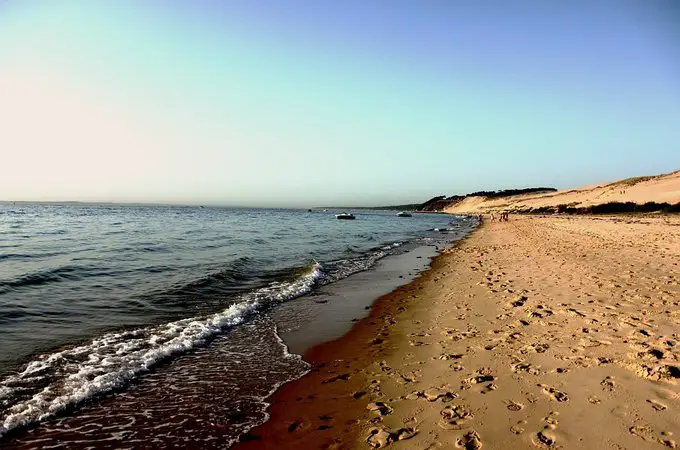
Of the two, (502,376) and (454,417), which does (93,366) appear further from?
(502,376)

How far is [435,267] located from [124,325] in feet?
40.4

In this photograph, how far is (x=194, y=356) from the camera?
22.4ft

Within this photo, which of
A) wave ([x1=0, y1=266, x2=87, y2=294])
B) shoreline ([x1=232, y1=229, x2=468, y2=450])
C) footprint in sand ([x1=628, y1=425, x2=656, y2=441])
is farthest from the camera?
wave ([x1=0, y1=266, x2=87, y2=294])

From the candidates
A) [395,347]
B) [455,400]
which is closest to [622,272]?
[395,347]

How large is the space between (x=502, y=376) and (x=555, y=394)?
71cm

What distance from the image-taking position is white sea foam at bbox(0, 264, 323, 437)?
487 centimetres

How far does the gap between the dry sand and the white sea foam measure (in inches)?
104

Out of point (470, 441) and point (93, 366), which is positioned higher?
Result: point (470, 441)

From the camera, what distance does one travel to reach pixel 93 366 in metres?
6.17

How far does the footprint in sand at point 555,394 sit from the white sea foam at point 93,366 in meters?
5.91

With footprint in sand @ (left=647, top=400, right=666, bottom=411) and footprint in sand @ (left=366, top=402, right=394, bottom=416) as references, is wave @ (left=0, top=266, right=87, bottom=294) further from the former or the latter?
footprint in sand @ (left=647, top=400, right=666, bottom=411)

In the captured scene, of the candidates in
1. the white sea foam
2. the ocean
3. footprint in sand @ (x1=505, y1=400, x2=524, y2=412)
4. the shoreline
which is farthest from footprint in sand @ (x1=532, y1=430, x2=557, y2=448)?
the white sea foam

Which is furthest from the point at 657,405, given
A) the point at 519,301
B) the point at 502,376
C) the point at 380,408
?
the point at 519,301

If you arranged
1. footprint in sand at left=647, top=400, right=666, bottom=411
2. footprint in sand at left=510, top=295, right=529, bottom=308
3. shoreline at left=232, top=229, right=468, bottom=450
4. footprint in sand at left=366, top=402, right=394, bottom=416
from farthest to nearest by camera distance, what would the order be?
1. footprint in sand at left=510, top=295, right=529, bottom=308
2. footprint in sand at left=366, top=402, right=394, bottom=416
3. shoreline at left=232, top=229, right=468, bottom=450
4. footprint in sand at left=647, top=400, right=666, bottom=411
